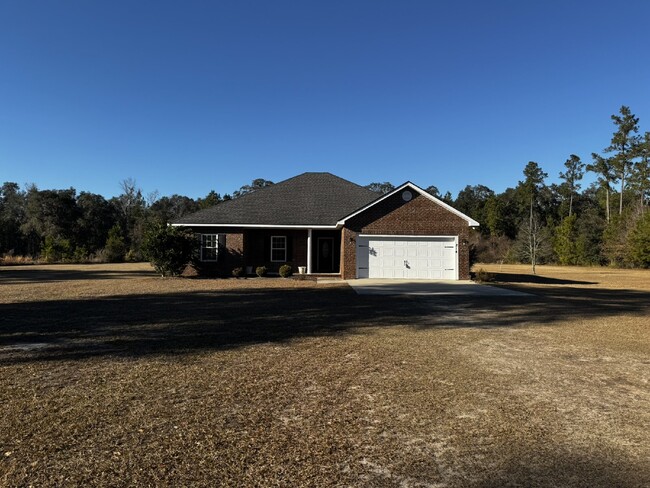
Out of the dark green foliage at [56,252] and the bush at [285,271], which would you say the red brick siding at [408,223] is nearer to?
the bush at [285,271]

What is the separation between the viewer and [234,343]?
26.6 feet

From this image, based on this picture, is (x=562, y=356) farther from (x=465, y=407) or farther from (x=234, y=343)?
(x=234, y=343)

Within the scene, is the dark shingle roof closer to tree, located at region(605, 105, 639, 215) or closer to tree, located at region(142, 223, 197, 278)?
tree, located at region(142, 223, 197, 278)

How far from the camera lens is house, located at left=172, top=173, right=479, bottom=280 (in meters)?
22.6

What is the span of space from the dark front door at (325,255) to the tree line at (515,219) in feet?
29.6

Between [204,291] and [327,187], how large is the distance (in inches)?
567

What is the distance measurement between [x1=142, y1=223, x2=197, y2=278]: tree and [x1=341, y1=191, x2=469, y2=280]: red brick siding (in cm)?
828

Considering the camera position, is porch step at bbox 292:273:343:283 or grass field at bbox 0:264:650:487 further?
porch step at bbox 292:273:343:283

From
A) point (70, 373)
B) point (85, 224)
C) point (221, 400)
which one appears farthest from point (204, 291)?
point (85, 224)

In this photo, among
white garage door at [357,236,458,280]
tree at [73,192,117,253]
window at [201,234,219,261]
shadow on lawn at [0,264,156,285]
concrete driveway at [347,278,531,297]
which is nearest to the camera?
concrete driveway at [347,278,531,297]

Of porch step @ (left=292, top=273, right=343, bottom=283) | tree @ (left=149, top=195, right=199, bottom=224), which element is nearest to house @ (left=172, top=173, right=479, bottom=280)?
porch step @ (left=292, top=273, right=343, bottom=283)

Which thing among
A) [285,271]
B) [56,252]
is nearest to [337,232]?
[285,271]

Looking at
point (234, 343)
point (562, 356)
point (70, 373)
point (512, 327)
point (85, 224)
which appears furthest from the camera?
point (85, 224)

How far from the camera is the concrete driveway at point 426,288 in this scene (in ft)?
55.7
